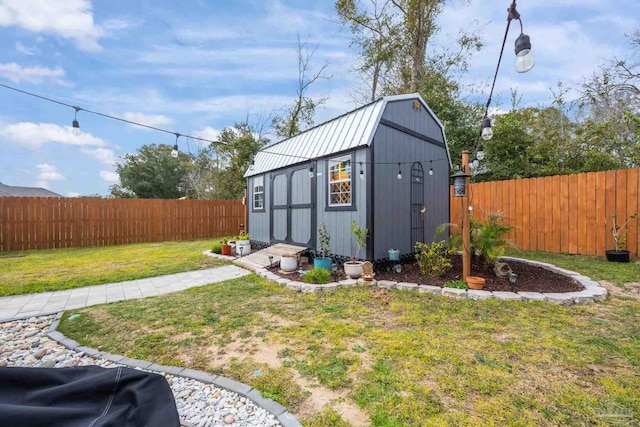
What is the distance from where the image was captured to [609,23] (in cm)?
793

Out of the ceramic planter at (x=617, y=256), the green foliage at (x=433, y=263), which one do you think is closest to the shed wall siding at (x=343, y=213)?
the green foliage at (x=433, y=263)

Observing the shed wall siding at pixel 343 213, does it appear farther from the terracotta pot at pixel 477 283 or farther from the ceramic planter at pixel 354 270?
the terracotta pot at pixel 477 283

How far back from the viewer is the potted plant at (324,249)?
5395 mm

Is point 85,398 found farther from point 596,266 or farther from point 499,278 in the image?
point 596,266

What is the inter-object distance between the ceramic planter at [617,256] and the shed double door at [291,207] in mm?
6447

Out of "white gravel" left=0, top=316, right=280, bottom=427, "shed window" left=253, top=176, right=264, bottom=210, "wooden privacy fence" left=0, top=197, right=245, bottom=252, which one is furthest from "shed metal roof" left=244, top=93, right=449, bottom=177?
"wooden privacy fence" left=0, top=197, right=245, bottom=252

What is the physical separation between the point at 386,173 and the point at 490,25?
11.2 m

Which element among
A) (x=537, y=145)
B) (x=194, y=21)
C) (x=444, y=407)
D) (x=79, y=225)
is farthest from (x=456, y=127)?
(x=79, y=225)

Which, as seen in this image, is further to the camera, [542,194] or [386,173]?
[542,194]

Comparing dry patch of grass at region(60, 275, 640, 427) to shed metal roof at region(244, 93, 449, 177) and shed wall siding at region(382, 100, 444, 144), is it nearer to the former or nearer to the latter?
shed metal roof at region(244, 93, 449, 177)

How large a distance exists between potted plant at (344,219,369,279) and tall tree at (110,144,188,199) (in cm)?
2104

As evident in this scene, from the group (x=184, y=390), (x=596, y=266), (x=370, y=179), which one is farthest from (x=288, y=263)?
(x=596, y=266)

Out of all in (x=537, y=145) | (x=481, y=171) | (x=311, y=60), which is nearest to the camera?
(x=537, y=145)

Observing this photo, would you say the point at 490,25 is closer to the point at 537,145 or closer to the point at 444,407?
the point at 537,145
